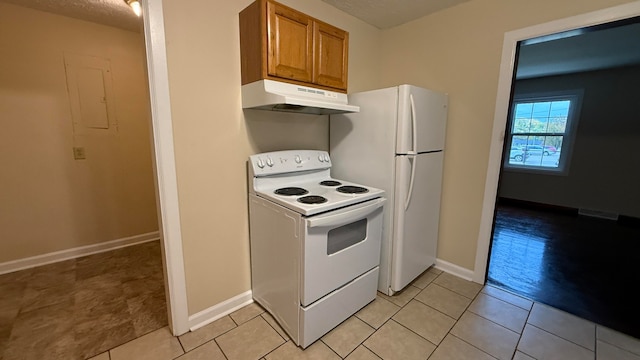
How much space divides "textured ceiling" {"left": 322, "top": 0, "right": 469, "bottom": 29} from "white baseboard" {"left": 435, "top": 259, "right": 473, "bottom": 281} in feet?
7.67

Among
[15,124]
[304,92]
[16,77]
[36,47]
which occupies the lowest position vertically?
[15,124]

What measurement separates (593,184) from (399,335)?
495cm

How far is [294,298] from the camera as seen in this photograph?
160 cm

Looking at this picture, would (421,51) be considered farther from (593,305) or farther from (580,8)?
(593,305)

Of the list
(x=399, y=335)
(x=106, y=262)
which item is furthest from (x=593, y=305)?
(x=106, y=262)

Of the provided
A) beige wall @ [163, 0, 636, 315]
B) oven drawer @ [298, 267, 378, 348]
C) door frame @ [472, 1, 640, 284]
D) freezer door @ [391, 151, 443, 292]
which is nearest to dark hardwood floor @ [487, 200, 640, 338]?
door frame @ [472, 1, 640, 284]

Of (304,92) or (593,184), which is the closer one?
(304,92)

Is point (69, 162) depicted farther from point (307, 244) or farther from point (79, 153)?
point (307, 244)

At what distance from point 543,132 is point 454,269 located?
416cm

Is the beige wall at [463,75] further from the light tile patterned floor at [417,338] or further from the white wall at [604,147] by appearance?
the white wall at [604,147]

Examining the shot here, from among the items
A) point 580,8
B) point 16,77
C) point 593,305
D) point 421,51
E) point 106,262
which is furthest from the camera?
point 106,262

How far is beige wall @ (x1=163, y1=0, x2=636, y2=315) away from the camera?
1.60 metres

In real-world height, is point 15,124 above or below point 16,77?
below

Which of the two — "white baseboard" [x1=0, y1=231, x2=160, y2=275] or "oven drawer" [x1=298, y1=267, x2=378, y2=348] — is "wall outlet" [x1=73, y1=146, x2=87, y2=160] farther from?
"oven drawer" [x1=298, y1=267, x2=378, y2=348]
